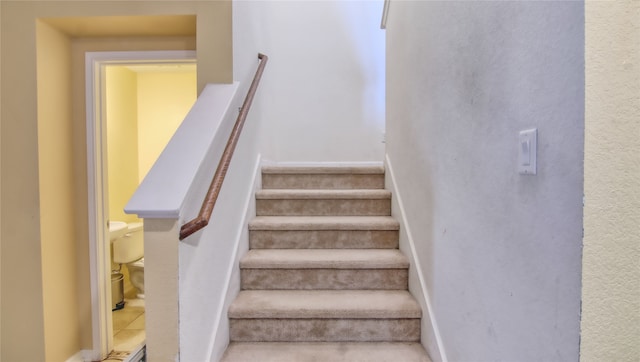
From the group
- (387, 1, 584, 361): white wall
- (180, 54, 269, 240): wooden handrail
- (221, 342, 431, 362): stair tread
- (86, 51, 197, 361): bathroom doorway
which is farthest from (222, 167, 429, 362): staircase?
(86, 51, 197, 361): bathroom doorway

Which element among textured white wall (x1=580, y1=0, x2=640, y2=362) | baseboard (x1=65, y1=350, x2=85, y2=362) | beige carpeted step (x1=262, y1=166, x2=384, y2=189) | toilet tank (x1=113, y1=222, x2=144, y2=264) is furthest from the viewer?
toilet tank (x1=113, y1=222, x2=144, y2=264)

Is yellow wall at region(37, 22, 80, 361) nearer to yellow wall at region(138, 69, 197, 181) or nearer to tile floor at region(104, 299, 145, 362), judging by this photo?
tile floor at region(104, 299, 145, 362)

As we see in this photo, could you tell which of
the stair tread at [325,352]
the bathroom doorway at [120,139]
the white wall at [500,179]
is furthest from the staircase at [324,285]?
the bathroom doorway at [120,139]

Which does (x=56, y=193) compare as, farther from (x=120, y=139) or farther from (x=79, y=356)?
(x=120, y=139)

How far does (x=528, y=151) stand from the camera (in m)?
0.80

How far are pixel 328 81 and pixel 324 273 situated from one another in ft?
7.62

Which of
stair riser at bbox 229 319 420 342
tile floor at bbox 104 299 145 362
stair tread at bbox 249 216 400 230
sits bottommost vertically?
tile floor at bbox 104 299 145 362

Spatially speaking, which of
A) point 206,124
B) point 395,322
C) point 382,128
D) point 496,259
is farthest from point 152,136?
point 496,259

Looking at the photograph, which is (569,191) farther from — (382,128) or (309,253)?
(382,128)

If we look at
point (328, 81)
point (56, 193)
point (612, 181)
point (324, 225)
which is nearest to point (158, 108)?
point (328, 81)

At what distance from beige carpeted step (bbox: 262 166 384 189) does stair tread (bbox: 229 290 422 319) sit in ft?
3.40

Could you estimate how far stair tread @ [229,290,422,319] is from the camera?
5.34 feet

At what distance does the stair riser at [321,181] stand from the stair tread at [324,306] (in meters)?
1.03

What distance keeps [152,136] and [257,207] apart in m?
2.14
